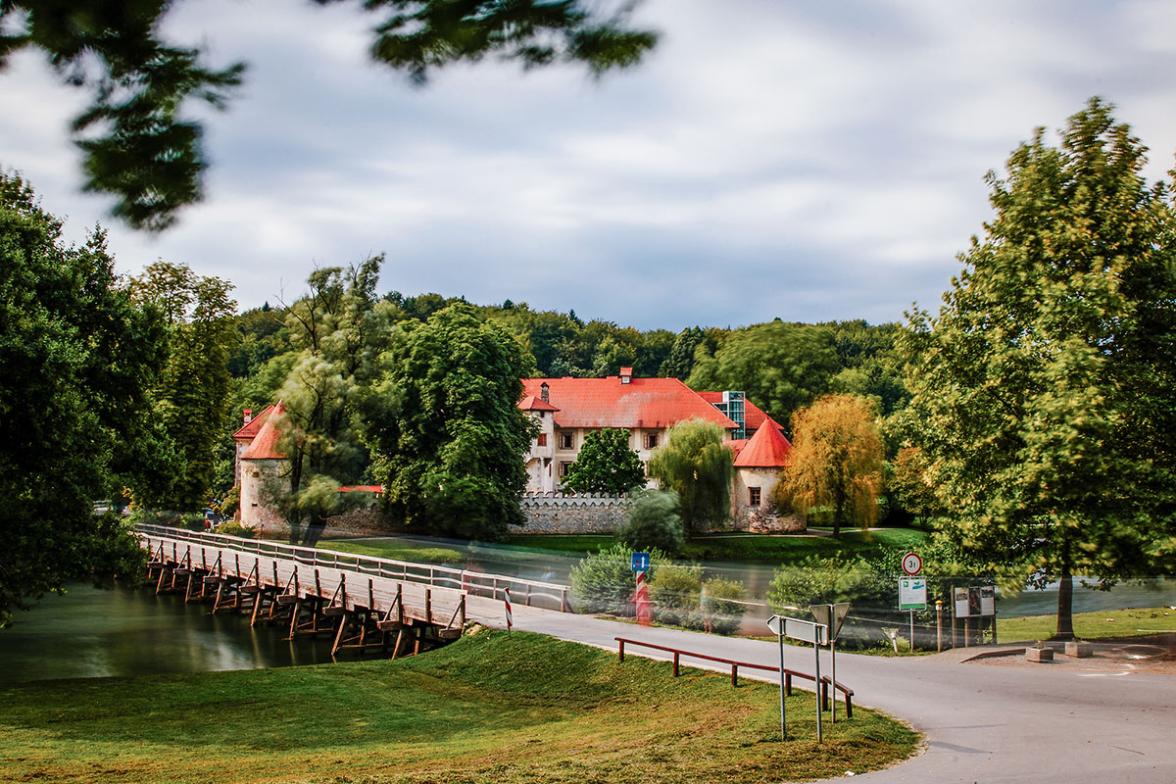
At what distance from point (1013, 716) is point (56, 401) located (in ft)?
55.8

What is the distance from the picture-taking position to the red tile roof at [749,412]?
76925 millimetres

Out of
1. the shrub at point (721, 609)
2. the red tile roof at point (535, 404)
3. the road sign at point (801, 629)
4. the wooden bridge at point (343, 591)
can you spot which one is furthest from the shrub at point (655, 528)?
the road sign at point (801, 629)

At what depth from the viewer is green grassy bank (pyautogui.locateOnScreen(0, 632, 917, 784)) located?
11625mm

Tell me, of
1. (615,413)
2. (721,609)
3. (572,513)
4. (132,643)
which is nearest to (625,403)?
(615,413)

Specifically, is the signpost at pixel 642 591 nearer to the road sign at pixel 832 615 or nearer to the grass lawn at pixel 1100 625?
the grass lawn at pixel 1100 625

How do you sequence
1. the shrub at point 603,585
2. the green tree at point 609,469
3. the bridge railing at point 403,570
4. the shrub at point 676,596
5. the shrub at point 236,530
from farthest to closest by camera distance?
the green tree at point 609,469
the shrub at point 236,530
the bridge railing at point 403,570
the shrub at point 603,585
the shrub at point 676,596

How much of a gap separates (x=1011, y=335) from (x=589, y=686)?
10907 millimetres

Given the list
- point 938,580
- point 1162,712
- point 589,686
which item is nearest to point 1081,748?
point 1162,712

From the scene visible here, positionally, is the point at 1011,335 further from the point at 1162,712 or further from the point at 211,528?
the point at 211,528

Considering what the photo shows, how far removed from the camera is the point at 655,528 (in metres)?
51.5

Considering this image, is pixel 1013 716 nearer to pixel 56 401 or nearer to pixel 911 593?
pixel 911 593

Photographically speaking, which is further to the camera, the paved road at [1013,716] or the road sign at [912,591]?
the road sign at [912,591]

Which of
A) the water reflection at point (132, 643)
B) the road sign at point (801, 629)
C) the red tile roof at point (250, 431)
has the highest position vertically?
the red tile roof at point (250, 431)

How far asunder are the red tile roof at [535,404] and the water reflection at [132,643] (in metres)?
35.1
